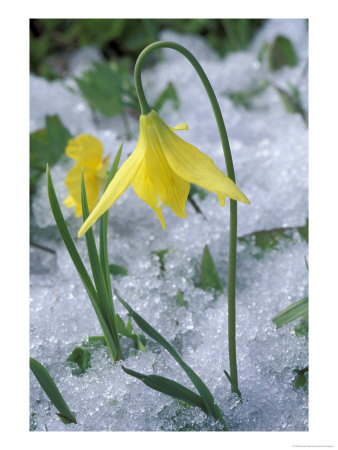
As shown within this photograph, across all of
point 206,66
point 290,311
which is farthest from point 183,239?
point 206,66

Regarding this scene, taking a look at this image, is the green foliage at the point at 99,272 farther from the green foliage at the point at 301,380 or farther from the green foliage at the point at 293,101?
the green foliage at the point at 293,101

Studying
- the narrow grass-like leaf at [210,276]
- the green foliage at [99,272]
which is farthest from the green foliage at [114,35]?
the green foliage at [99,272]

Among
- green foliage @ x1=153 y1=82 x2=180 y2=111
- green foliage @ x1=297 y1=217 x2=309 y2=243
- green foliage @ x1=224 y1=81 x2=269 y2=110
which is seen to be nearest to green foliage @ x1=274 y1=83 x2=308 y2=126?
green foliage @ x1=224 y1=81 x2=269 y2=110

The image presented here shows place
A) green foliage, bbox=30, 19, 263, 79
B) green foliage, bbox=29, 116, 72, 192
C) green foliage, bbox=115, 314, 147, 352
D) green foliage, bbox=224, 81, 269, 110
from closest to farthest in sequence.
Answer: green foliage, bbox=115, 314, 147, 352 → green foliage, bbox=29, 116, 72, 192 → green foliage, bbox=224, 81, 269, 110 → green foliage, bbox=30, 19, 263, 79

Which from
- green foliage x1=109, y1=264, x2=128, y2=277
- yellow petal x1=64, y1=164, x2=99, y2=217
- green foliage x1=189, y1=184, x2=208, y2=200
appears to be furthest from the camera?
green foliage x1=189, y1=184, x2=208, y2=200

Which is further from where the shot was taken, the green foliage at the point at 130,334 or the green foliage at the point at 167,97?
the green foliage at the point at 167,97

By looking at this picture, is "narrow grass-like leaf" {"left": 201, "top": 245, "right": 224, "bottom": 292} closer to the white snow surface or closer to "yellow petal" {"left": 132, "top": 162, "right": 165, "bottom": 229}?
the white snow surface
